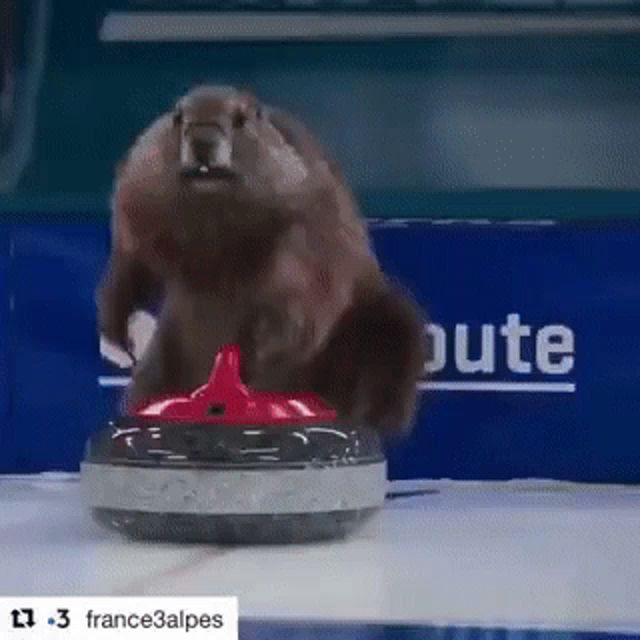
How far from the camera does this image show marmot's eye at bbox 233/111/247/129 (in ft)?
2.65

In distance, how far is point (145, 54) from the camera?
90cm

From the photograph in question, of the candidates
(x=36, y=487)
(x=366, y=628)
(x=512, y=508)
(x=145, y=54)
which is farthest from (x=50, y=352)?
(x=366, y=628)

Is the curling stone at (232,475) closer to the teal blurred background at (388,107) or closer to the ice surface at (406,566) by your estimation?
the ice surface at (406,566)

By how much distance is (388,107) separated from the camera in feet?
2.91

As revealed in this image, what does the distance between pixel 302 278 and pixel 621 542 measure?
234 mm

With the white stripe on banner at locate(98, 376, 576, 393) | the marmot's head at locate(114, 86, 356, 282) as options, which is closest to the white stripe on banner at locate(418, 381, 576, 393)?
the white stripe on banner at locate(98, 376, 576, 393)

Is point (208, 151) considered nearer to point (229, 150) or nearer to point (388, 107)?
point (229, 150)

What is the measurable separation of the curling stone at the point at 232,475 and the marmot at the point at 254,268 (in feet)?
0.40

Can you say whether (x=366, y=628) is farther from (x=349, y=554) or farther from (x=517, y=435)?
(x=517, y=435)
